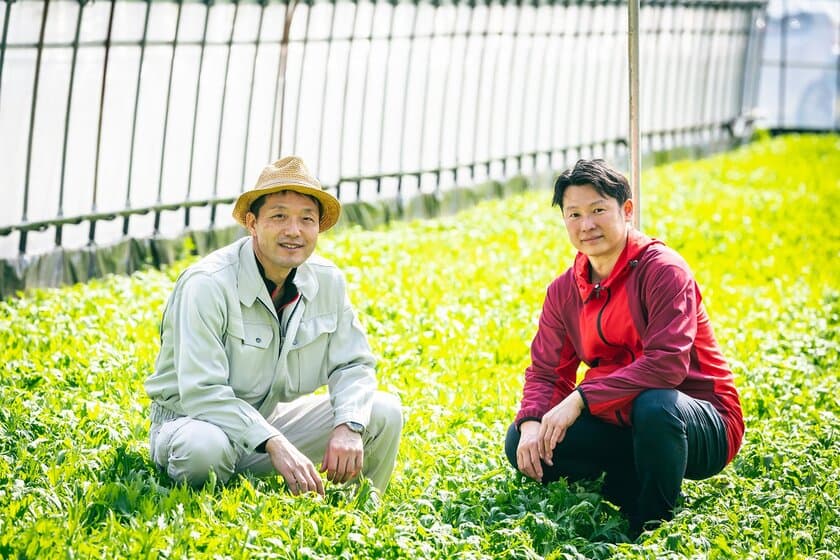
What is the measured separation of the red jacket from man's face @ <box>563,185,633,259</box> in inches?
3.3

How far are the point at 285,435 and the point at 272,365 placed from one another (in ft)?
0.96

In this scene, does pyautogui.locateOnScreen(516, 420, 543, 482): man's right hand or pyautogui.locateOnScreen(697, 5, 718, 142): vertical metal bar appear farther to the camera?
pyautogui.locateOnScreen(697, 5, 718, 142): vertical metal bar

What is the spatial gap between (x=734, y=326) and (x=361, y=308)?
2465 millimetres

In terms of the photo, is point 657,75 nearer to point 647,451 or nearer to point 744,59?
point 744,59

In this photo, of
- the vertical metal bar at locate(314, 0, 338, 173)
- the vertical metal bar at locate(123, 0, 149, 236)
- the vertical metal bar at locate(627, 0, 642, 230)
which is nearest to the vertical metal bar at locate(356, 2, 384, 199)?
the vertical metal bar at locate(314, 0, 338, 173)

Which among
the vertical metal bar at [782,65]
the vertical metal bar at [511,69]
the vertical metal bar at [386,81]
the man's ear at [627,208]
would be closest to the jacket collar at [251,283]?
the man's ear at [627,208]

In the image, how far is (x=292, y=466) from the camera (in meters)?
4.33

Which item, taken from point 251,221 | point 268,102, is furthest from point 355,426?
point 268,102

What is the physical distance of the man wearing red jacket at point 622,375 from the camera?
179 inches

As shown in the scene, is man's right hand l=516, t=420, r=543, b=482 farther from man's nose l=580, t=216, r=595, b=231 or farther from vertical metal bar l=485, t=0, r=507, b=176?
vertical metal bar l=485, t=0, r=507, b=176

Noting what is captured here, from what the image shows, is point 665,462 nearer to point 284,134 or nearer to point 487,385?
point 487,385

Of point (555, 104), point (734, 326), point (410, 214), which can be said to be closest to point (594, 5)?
point (555, 104)

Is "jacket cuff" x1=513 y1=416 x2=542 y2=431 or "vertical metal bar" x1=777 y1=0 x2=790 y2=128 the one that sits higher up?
"vertical metal bar" x1=777 y1=0 x2=790 y2=128

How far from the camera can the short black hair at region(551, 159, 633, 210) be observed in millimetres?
4758
